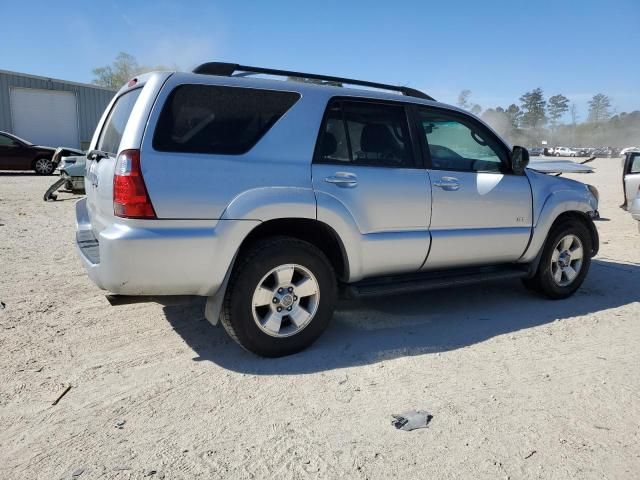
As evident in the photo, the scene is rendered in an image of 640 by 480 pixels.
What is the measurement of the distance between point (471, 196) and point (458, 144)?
51 centimetres

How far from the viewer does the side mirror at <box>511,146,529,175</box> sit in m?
4.36

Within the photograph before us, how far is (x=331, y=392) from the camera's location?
9.80 feet

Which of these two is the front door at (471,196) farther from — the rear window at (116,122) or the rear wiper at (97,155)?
the rear wiper at (97,155)

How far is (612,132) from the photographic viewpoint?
8875 cm

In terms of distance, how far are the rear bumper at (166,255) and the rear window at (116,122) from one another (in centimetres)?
73

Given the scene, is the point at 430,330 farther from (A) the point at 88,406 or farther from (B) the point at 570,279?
(A) the point at 88,406

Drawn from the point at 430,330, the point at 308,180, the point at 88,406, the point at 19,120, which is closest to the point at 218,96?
the point at 308,180

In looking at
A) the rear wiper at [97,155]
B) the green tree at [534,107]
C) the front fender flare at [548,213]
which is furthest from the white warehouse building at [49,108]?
the green tree at [534,107]

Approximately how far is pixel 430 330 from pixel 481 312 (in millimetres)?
769

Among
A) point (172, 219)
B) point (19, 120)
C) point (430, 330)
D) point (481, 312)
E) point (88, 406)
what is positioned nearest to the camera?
point (88, 406)

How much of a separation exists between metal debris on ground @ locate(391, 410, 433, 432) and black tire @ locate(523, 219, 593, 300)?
2632 mm

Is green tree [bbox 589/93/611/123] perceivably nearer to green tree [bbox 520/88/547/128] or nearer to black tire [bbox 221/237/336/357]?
green tree [bbox 520/88/547/128]

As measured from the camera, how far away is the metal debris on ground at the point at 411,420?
264 centimetres

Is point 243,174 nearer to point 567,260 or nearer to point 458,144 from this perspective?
point 458,144
